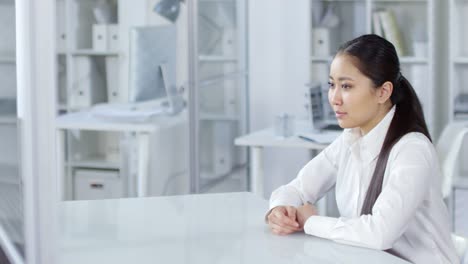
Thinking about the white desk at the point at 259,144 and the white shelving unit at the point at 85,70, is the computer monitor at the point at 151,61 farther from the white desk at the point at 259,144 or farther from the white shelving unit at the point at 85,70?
the white shelving unit at the point at 85,70

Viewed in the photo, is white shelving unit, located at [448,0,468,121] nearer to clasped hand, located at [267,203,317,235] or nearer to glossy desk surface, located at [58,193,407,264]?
glossy desk surface, located at [58,193,407,264]

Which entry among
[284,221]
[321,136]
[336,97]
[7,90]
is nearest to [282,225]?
[284,221]

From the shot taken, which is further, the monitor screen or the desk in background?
the monitor screen

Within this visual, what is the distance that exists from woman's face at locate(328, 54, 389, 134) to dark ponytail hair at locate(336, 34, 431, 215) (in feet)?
0.05

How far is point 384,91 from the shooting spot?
1954mm

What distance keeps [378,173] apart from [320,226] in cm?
23

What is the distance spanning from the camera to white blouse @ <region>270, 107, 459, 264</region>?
172cm

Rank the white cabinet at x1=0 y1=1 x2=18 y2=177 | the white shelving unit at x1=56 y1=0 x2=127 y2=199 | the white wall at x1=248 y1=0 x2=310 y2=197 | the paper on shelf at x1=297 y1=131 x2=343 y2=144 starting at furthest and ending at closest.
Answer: the white shelving unit at x1=56 y1=0 x2=127 y2=199
the white wall at x1=248 y1=0 x2=310 y2=197
the paper on shelf at x1=297 y1=131 x2=343 y2=144
the white cabinet at x1=0 y1=1 x2=18 y2=177

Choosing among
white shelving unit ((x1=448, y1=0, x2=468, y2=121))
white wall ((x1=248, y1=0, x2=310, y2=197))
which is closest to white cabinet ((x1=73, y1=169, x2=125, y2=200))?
white wall ((x1=248, y1=0, x2=310, y2=197))

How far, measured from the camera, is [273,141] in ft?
13.1

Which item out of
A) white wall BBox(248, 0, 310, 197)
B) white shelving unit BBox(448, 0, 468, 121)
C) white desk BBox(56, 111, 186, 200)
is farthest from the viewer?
white wall BBox(248, 0, 310, 197)

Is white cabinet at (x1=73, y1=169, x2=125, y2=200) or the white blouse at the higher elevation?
the white blouse

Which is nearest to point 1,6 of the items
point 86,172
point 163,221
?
point 163,221

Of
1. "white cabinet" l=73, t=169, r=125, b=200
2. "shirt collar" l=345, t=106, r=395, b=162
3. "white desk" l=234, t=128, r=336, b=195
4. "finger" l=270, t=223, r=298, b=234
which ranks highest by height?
"shirt collar" l=345, t=106, r=395, b=162
